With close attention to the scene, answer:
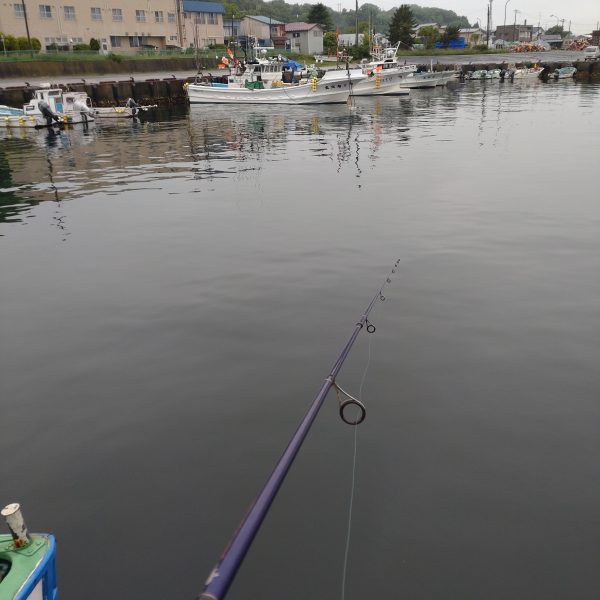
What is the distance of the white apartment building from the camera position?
59.2m

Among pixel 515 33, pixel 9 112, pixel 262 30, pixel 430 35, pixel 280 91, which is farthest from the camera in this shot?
pixel 515 33

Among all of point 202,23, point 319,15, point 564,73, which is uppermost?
point 319,15

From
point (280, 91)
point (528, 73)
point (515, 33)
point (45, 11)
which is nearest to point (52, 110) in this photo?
point (280, 91)

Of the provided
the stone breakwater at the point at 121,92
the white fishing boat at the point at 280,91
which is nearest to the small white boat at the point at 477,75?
the white fishing boat at the point at 280,91

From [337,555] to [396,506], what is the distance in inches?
26.3

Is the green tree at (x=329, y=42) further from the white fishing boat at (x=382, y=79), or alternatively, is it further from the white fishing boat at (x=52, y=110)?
the white fishing boat at (x=52, y=110)

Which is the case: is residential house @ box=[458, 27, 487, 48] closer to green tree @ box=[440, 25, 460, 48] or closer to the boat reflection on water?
green tree @ box=[440, 25, 460, 48]

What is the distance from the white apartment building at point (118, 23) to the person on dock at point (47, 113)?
2915 centimetres

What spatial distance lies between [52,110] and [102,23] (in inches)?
1706

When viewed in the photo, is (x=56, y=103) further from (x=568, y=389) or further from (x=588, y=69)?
(x=588, y=69)

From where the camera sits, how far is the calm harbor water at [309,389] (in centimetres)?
375

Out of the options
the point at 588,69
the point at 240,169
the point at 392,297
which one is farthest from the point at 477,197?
the point at 588,69

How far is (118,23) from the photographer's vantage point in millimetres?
69000

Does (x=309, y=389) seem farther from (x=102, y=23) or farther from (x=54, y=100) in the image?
(x=102, y=23)
